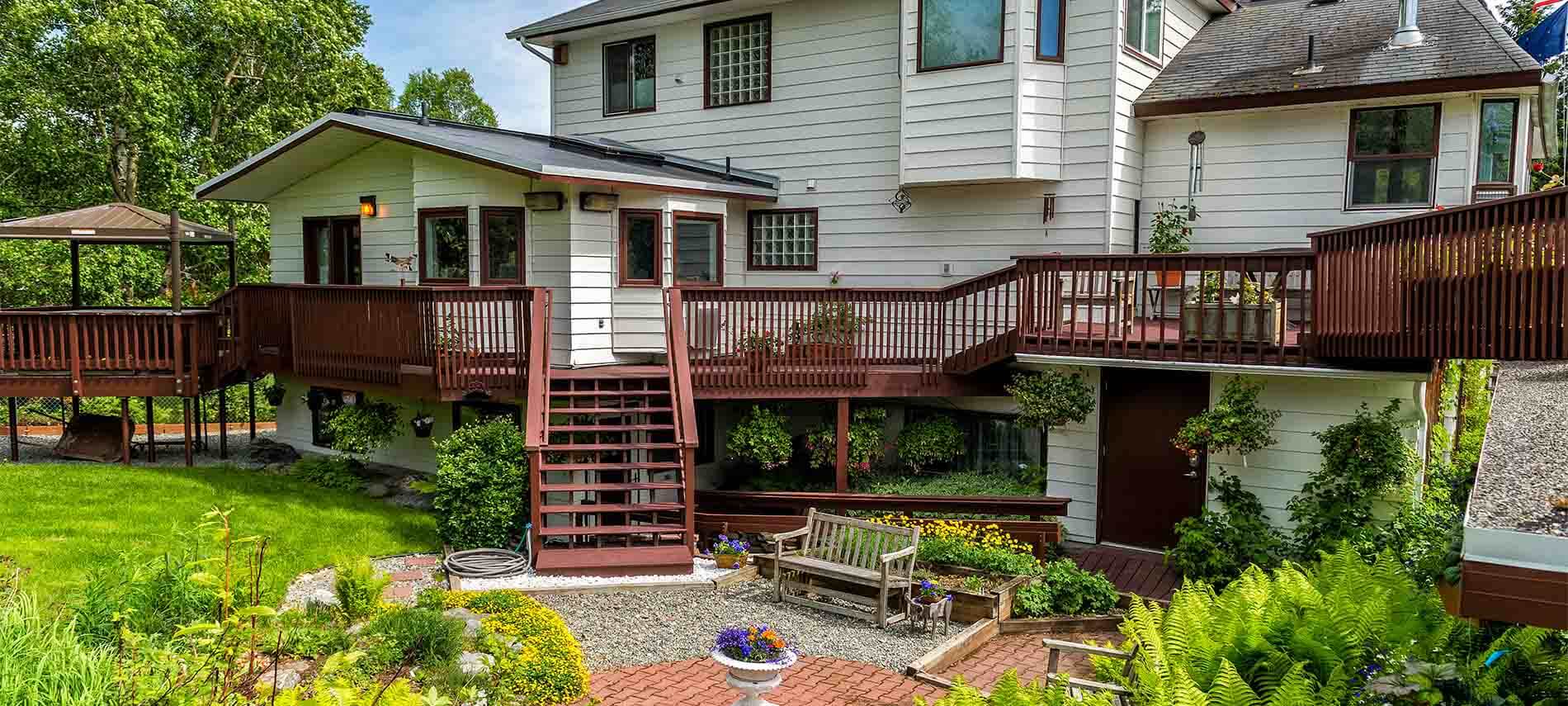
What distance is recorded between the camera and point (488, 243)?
44.0 ft

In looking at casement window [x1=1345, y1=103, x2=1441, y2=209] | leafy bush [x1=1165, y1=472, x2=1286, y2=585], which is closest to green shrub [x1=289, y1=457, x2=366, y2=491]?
leafy bush [x1=1165, y1=472, x2=1286, y2=585]

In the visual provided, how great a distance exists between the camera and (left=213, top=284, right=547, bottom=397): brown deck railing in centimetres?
1178

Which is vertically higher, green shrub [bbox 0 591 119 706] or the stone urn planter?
green shrub [bbox 0 591 119 706]

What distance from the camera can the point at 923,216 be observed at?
45.5 ft

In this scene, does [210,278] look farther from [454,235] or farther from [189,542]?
[189,542]

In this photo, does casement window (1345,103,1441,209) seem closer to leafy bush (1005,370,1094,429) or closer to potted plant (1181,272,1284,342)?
potted plant (1181,272,1284,342)

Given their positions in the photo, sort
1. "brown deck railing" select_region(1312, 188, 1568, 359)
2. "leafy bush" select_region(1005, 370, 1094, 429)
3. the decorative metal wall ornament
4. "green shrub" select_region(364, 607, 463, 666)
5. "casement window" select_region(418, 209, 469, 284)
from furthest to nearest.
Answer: the decorative metal wall ornament
"casement window" select_region(418, 209, 469, 284)
"leafy bush" select_region(1005, 370, 1094, 429)
"green shrub" select_region(364, 607, 463, 666)
"brown deck railing" select_region(1312, 188, 1568, 359)

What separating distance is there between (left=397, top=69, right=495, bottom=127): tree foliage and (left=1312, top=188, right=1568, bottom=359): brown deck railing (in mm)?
41676

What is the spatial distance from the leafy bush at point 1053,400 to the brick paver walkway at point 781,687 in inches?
174

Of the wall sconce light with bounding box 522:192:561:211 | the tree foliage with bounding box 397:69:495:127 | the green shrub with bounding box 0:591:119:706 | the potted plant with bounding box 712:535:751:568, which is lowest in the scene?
the potted plant with bounding box 712:535:751:568

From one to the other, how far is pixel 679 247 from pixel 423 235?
3.50m

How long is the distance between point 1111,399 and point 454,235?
8844mm

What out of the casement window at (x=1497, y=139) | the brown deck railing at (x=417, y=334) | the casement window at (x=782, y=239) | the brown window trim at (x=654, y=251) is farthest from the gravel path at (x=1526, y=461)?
the brown window trim at (x=654, y=251)

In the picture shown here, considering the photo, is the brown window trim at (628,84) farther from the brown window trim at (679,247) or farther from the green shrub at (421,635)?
the green shrub at (421,635)
